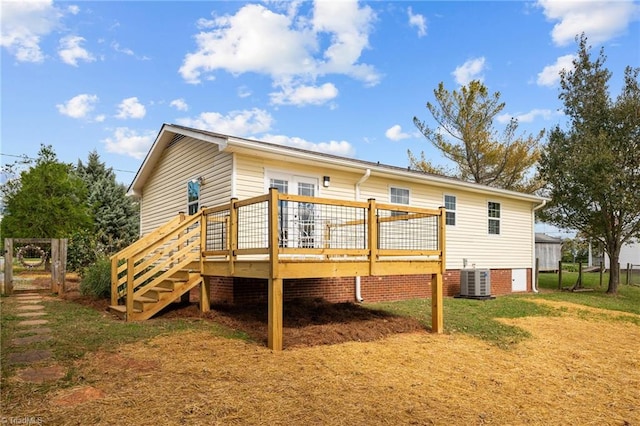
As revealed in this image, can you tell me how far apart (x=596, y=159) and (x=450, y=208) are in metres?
5.81

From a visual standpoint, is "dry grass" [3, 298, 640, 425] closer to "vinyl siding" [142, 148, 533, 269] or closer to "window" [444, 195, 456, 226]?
"vinyl siding" [142, 148, 533, 269]

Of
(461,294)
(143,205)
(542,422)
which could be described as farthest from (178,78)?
(542,422)

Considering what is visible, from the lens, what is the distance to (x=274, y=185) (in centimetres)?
935

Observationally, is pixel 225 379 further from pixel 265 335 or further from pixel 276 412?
pixel 265 335

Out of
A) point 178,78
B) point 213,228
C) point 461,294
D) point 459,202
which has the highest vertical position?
point 178,78

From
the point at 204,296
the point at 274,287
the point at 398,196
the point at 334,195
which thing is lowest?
the point at 204,296

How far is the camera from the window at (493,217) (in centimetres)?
1435

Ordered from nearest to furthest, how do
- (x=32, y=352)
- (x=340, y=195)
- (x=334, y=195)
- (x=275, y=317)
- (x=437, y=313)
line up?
(x=32, y=352)
(x=275, y=317)
(x=437, y=313)
(x=334, y=195)
(x=340, y=195)

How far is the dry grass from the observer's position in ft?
11.8

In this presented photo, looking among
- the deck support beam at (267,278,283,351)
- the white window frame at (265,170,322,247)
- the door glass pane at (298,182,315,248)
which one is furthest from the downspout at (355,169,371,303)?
the deck support beam at (267,278,283,351)

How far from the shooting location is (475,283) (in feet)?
40.3

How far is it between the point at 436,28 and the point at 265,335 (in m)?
11.2

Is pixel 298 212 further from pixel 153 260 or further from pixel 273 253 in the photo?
pixel 273 253

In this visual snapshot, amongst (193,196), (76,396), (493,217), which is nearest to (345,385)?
(76,396)
